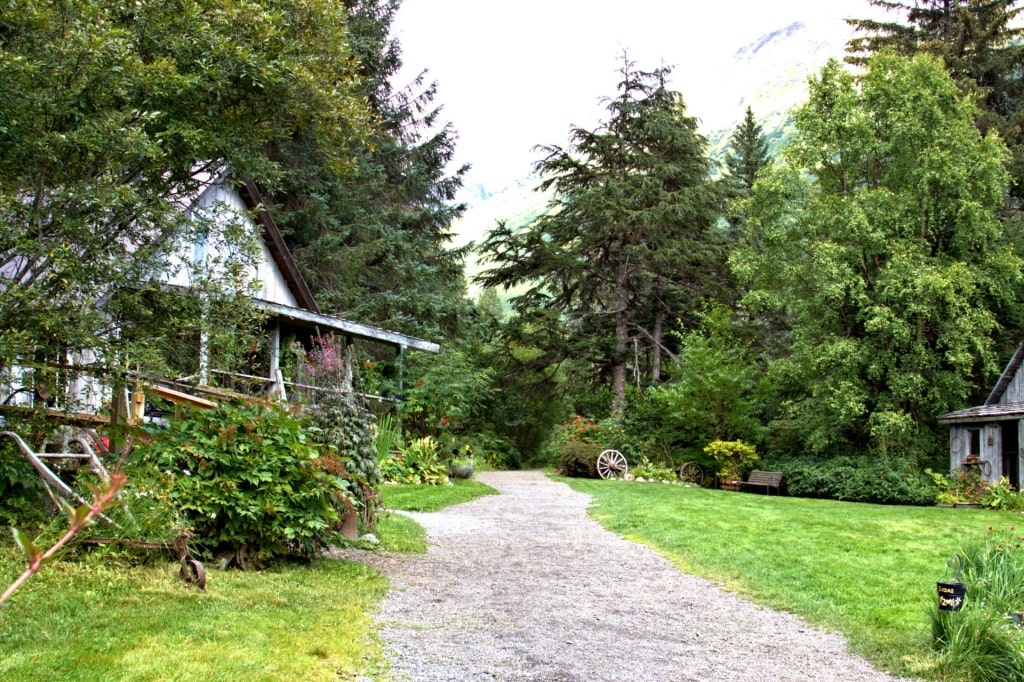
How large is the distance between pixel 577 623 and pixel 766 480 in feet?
51.1

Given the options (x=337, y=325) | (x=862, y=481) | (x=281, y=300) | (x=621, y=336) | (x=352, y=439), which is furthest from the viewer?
(x=621, y=336)

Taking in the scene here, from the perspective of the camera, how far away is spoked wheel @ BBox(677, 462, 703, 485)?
22.4m

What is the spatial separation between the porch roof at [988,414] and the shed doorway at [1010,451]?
466mm


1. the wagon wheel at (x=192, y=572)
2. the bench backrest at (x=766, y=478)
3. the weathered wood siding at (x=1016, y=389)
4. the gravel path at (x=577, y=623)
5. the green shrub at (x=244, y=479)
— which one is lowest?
the gravel path at (x=577, y=623)

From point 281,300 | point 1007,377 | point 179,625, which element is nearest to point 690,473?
point 1007,377

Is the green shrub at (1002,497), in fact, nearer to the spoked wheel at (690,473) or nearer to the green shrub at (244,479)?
the spoked wheel at (690,473)

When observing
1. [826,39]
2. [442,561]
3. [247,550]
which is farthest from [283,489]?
[826,39]

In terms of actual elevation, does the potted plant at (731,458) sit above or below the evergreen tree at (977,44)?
below

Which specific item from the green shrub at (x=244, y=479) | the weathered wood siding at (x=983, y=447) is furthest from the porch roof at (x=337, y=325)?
the weathered wood siding at (x=983, y=447)

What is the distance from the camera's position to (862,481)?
1838 cm

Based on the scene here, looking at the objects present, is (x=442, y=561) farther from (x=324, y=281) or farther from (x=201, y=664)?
(x=324, y=281)

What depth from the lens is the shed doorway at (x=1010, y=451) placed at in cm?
1775

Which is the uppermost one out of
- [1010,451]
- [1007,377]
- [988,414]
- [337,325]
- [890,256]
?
[890,256]

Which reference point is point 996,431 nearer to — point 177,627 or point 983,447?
point 983,447
